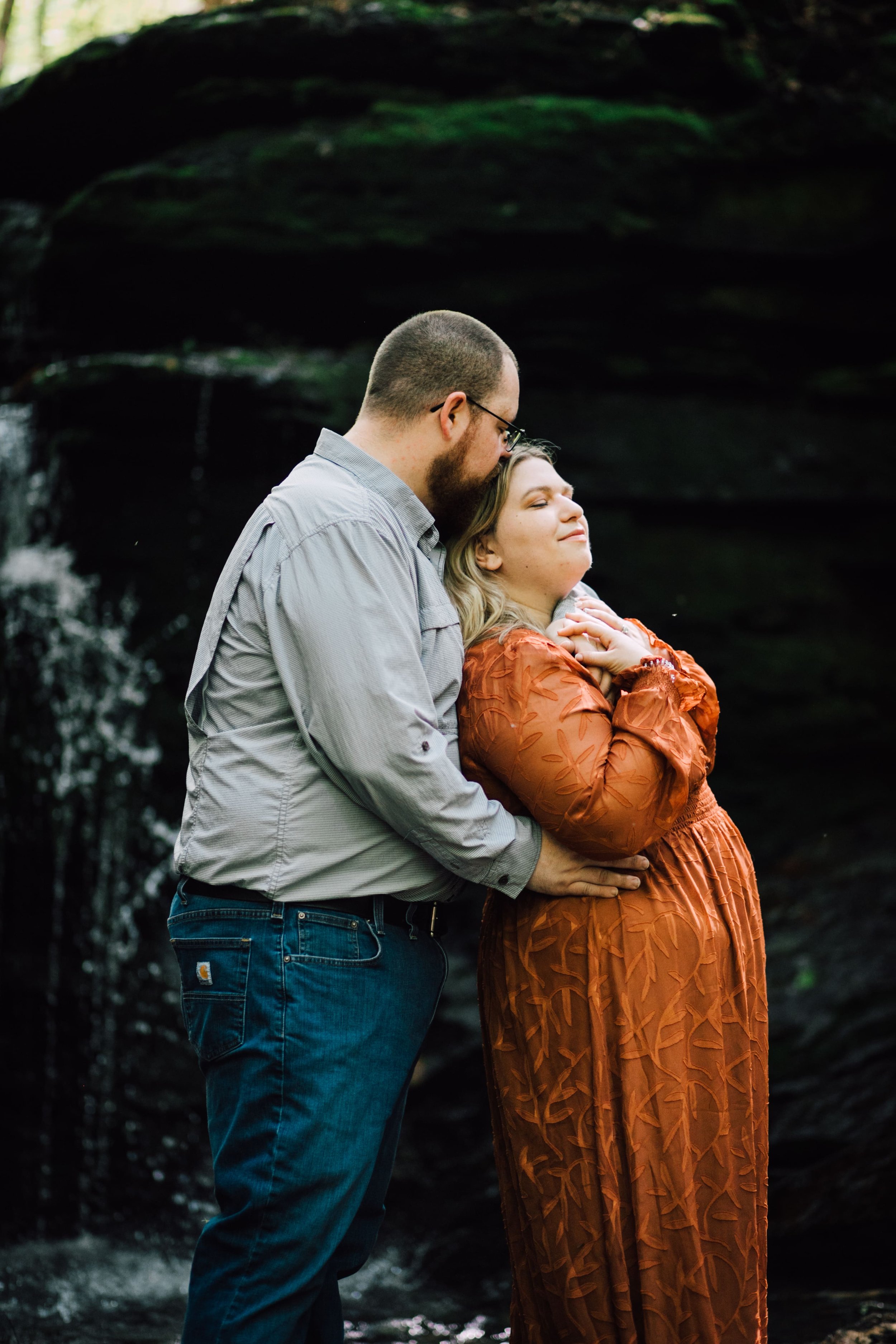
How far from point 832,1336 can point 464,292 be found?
488 cm

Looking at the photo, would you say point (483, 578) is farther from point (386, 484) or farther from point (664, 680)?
point (664, 680)

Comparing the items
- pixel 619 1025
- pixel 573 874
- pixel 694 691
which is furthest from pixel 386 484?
pixel 619 1025

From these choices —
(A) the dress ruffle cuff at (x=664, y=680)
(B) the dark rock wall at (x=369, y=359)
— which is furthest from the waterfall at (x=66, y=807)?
(A) the dress ruffle cuff at (x=664, y=680)

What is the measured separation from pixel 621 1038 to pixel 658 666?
2.53 feet

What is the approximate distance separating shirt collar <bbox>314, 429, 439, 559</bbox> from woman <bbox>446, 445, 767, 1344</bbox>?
29cm

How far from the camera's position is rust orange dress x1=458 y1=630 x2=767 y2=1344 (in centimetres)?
224

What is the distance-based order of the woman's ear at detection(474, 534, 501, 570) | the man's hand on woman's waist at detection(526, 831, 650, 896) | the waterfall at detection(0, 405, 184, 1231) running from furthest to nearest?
1. the waterfall at detection(0, 405, 184, 1231)
2. the woman's ear at detection(474, 534, 501, 570)
3. the man's hand on woman's waist at detection(526, 831, 650, 896)

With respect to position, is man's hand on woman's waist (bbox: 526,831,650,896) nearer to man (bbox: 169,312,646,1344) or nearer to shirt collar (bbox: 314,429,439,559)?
man (bbox: 169,312,646,1344)

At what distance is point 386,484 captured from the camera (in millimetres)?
2398

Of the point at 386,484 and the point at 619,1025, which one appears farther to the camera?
the point at 386,484

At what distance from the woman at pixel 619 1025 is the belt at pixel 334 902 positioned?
268 mm

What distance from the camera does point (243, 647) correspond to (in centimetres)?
226

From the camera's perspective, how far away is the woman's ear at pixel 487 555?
261 centimetres

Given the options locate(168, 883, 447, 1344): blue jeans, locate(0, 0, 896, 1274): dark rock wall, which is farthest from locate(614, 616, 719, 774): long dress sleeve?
locate(0, 0, 896, 1274): dark rock wall
